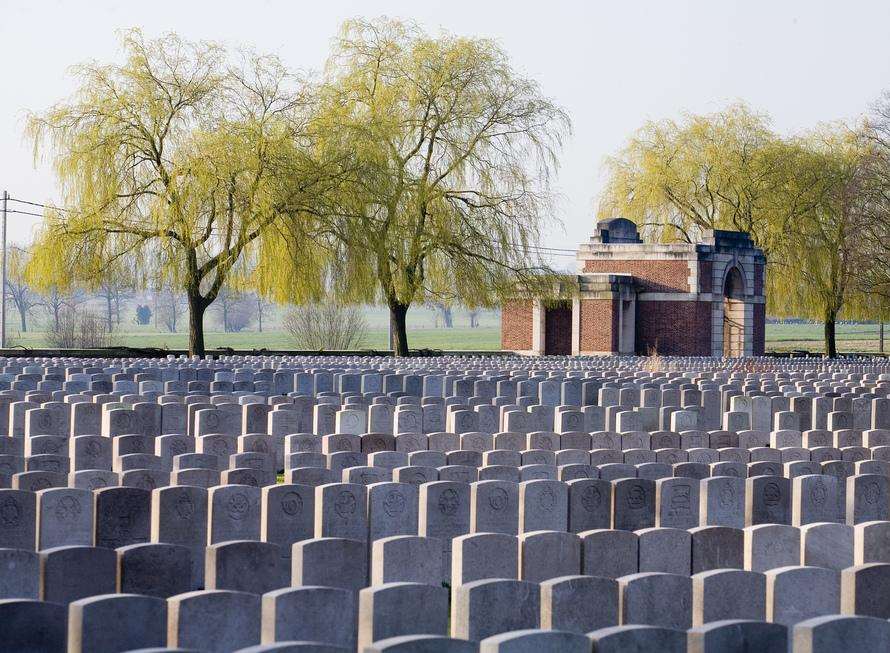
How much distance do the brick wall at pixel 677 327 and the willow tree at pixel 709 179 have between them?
4.20 m

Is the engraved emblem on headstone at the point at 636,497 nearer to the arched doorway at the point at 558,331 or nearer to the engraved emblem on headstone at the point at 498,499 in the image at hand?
the engraved emblem on headstone at the point at 498,499

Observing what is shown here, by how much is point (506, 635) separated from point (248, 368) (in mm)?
15522

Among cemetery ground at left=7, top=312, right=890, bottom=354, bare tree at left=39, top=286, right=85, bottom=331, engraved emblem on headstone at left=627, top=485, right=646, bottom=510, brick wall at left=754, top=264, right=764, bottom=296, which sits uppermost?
brick wall at left=754, top=264, right=764, bottom=296

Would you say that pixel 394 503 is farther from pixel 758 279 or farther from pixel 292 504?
pixel 758 279

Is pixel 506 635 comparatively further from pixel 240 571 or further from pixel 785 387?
pixel 785 387

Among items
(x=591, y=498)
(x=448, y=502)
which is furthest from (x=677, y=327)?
(x=448, y=502)

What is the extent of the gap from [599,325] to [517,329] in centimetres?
374

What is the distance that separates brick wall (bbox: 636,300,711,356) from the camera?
42.1 meters

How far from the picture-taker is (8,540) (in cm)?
676

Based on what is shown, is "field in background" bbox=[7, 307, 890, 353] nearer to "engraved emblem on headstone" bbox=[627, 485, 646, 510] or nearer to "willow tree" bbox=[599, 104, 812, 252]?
"willow tree" bbox=[599, 104, 812, 252]

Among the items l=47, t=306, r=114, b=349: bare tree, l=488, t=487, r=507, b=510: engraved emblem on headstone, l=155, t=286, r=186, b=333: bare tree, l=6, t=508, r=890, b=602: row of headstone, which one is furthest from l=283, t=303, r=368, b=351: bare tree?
l=155, t=286, r=186, b=333: bare tree

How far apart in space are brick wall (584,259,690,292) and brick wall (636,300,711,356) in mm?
549

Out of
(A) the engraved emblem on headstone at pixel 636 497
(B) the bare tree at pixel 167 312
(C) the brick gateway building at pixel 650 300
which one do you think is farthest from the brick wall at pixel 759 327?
(B) the bare tree at pixel 167 312

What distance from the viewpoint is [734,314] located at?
44156 millimetres
